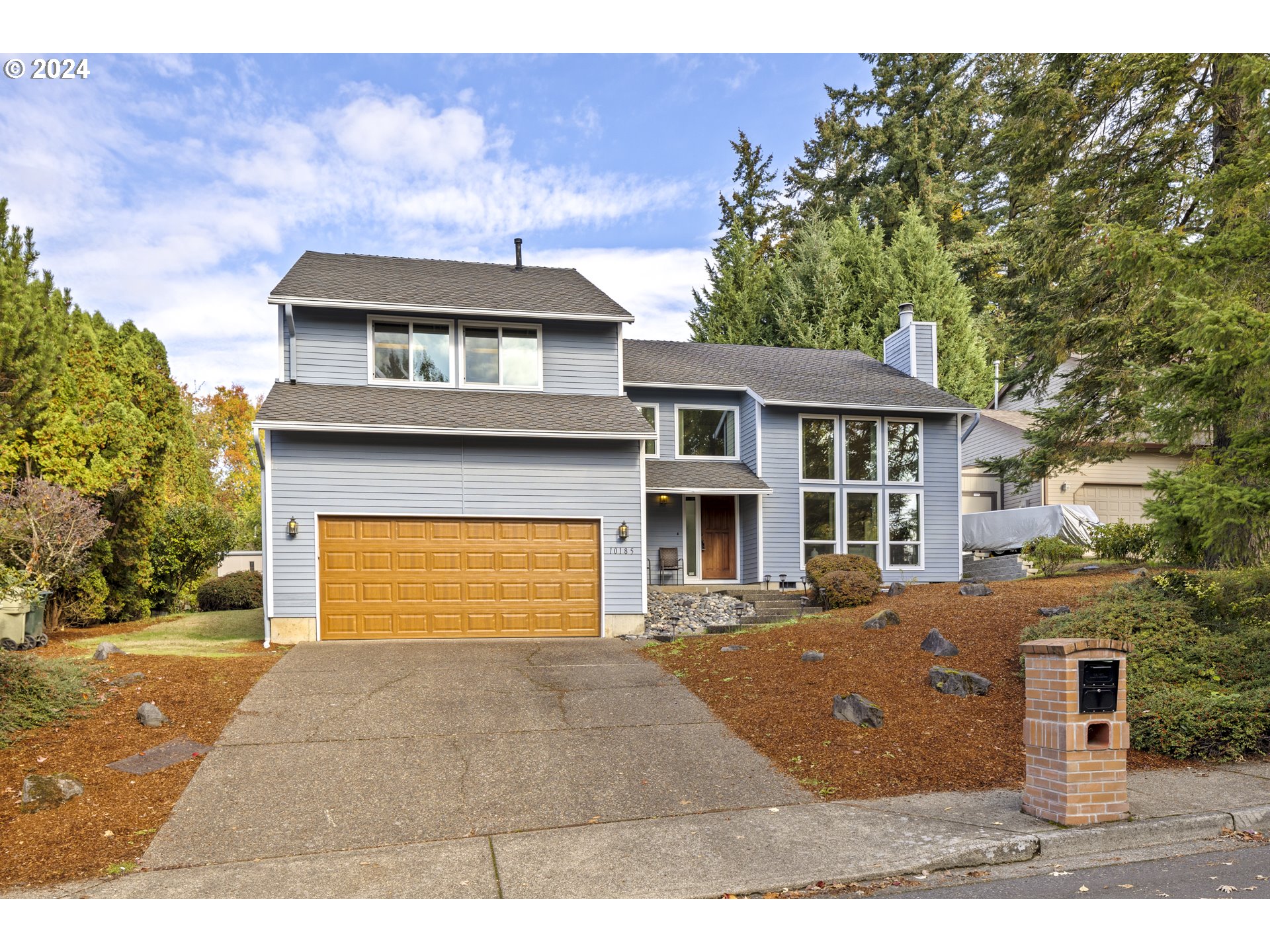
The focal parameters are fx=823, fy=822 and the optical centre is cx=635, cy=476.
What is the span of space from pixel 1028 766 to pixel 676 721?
3592 millimetres

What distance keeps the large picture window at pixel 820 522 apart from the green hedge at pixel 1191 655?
8.21 metres

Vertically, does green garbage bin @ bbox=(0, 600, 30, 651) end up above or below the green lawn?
above

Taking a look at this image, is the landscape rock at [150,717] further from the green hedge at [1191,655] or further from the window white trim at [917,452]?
the window white trim at [917,452]

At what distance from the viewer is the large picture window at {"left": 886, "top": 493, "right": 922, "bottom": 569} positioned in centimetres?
1870

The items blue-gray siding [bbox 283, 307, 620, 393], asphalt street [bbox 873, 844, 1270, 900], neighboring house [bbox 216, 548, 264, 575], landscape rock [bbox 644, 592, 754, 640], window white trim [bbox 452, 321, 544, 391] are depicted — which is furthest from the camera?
neighboring house [bbox 216, 548, 264, 575]

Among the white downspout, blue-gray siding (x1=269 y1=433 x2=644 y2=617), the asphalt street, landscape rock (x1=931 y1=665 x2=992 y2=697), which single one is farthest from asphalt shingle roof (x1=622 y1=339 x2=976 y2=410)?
the asphalt street

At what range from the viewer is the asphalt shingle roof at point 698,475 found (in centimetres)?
1716

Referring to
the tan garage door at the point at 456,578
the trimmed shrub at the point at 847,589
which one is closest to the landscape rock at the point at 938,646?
the trimmed shrub at the point at 847,589

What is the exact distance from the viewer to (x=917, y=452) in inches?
747

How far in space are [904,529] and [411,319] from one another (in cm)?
1170

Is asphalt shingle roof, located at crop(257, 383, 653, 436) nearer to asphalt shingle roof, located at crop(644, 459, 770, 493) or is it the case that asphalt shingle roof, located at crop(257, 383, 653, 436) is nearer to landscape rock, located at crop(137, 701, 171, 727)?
asphalt shingle roof, located at crop(644, 459, 770, 493)

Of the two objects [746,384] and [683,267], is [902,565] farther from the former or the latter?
[683,267]

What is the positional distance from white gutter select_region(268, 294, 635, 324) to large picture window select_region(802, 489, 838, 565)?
614 cm

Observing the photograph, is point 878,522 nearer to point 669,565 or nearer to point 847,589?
point 847,589
